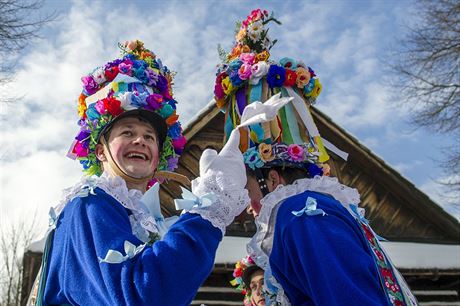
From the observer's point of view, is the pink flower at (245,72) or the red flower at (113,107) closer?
the red flower at (113,107)

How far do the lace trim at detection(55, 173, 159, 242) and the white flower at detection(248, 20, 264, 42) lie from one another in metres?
1.55

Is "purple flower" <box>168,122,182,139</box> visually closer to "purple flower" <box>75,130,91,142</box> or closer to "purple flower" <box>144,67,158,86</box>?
"purple flower" <box>144,67,158,86</box>

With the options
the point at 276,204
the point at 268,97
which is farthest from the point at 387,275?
the point at 268,97

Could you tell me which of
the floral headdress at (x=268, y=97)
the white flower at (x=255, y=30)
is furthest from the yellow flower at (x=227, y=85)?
the white flower at (x=255, y=30)

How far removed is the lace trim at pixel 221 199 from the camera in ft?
7.34

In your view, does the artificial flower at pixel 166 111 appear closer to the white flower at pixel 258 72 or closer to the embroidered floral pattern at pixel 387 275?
the white flower at pixel 258 72

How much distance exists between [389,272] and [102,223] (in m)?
1.26

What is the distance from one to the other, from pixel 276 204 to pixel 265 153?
35cm

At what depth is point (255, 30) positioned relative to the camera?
371 centimetres

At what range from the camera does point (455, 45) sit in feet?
37.0

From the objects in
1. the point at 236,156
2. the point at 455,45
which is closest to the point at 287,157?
the point at 236,156

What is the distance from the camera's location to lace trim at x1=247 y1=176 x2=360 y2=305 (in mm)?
2592

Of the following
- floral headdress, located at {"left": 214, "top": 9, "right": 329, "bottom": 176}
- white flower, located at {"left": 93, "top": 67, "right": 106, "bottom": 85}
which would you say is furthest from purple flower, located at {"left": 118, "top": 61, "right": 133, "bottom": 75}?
floral headdress, located at {"left": 214, "top": 9, "right": 329, "bottom": 176}

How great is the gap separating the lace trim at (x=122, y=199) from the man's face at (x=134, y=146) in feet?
0.57
